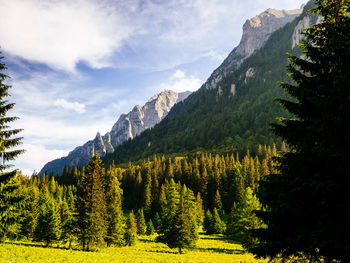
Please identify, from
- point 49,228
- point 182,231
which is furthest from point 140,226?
point 49,228

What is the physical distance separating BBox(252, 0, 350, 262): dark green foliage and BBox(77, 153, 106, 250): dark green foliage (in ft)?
91.8

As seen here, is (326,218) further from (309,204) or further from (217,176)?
(217,176)

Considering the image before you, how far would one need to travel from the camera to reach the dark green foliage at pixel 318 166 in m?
8.11

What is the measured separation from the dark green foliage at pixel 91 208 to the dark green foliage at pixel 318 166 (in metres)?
28.0

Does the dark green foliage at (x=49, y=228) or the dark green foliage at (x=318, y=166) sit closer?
the dark green foliage at (x=318, y=166)

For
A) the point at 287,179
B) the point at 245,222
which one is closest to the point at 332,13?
the point at 287,179

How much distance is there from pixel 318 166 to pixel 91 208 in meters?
31.4

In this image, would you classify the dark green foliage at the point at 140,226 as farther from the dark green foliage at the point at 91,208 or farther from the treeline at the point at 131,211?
the dark green foliage at the point at 91,208

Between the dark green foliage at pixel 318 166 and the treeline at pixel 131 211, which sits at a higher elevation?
the dark green foliage at pixel 318 166

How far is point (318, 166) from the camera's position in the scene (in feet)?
32.0

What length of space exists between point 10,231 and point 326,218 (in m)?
23.0

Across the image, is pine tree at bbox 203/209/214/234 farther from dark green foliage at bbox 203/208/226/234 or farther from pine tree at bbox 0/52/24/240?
pine tree at bbox 0/52/24/240

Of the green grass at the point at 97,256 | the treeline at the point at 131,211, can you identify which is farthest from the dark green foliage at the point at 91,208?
the green grass at the point at 97,256

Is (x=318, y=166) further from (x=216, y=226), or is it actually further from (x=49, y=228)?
(x=216, y=226)
